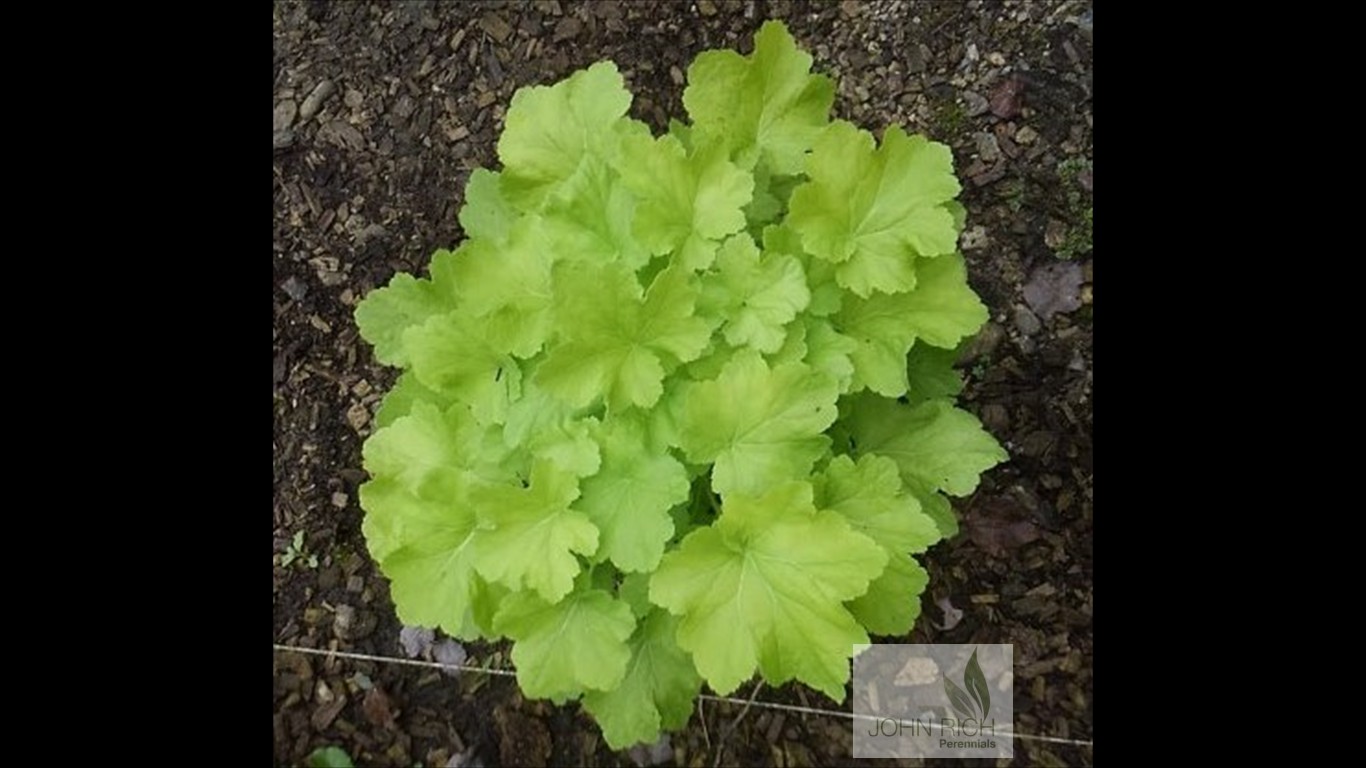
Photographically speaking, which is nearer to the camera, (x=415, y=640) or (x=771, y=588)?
(x=771, y=588)

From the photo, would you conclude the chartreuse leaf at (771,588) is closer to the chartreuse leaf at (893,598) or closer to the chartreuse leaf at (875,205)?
the chartreuse leaf at (893,598)

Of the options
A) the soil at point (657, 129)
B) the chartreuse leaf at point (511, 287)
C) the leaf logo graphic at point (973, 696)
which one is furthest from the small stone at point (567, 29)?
the leaf logo graphic at point (973, 696)

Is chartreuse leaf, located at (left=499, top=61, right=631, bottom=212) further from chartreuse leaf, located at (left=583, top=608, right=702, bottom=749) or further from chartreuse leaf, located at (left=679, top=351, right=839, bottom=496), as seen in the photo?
chartreuse leaf, located at (left=583, top=608, right=702, bottom=749)

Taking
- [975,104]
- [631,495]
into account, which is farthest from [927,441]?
[975,104]

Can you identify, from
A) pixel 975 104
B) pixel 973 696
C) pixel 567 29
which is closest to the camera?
pixel 973 696

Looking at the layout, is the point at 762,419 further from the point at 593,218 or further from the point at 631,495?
the point at 593,218
